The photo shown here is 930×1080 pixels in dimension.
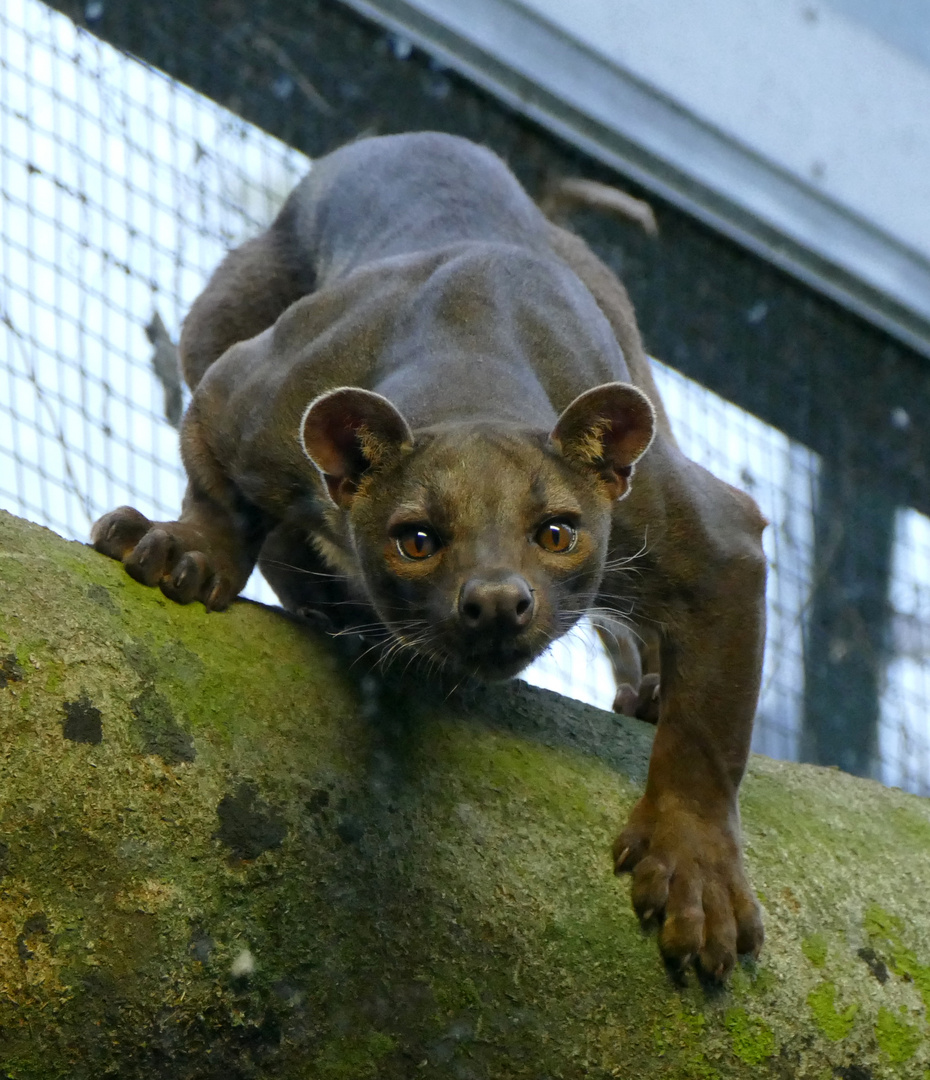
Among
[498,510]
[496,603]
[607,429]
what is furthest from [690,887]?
[607,429]

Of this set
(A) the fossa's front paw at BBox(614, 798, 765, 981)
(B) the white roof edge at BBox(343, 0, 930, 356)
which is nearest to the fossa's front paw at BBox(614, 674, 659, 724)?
(A) the fossa's front paw at BBox(614, 798, 765, 981)

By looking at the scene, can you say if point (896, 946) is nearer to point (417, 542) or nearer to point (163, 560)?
point (417, 542)

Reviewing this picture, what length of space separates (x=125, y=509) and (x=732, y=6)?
3841 mm

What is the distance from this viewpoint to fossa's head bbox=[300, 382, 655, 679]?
3.22 meters

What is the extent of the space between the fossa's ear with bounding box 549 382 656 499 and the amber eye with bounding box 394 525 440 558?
0.40 m

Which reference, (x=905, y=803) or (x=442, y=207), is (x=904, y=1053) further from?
(x=442, y=207)

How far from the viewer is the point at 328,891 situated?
3.00 meters

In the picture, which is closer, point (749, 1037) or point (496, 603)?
point (496, 603)

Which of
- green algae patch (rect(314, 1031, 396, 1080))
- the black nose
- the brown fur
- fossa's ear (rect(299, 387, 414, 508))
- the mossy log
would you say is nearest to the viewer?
the mossy log

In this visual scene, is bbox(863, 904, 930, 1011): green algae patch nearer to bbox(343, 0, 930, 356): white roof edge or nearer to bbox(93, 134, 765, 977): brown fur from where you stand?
bbox(93, 134, 765, 977): brown fur

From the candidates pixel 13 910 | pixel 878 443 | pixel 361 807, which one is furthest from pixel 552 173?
pixel 13 910

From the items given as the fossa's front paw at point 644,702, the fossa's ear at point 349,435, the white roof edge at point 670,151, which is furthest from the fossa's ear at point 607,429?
the white roof edge at point 670,151

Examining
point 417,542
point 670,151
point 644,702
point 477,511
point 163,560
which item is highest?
point 477,511

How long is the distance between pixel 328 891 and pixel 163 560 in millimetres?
893
